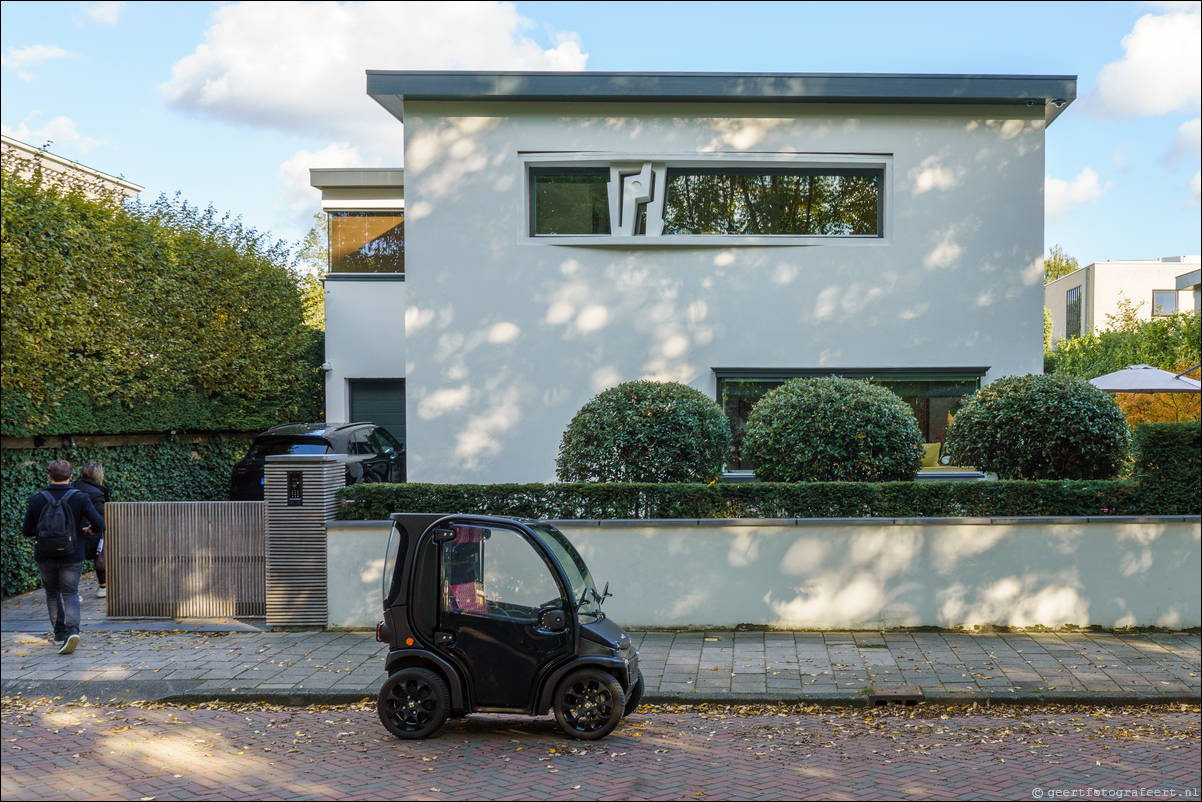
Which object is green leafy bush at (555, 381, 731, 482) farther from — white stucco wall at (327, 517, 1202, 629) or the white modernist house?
the white modernist house

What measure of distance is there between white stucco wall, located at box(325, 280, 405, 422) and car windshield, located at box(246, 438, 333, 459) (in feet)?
11.8

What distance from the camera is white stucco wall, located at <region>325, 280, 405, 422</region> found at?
55.4 feet

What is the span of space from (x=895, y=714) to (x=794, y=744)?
121cm

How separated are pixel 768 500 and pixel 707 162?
220 inches

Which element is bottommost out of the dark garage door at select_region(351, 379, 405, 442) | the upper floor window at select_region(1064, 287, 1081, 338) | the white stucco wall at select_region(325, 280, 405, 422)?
the dark garage door at select_region(351, 379, 405, 442)

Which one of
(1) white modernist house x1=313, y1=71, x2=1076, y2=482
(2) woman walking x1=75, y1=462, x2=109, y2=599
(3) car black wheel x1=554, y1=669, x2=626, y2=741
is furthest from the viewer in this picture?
(1) white modernist house x1=313, y1=71, x2=1076, y2=482

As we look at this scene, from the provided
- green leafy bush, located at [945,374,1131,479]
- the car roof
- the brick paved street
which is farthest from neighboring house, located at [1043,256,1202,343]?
the brick paved street

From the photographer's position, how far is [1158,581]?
9.00 m

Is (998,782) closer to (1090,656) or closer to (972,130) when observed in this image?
(1090,656)

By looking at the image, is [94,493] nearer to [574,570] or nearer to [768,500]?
[574,570]

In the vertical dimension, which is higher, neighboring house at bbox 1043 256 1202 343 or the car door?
neighboring house at bbox 1043 256 1202 343

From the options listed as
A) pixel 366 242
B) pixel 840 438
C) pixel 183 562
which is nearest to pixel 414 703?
pixel 183 562

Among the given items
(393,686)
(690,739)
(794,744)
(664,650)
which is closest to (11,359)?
(393,686)

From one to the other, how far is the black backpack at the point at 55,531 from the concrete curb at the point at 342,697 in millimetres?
1308
